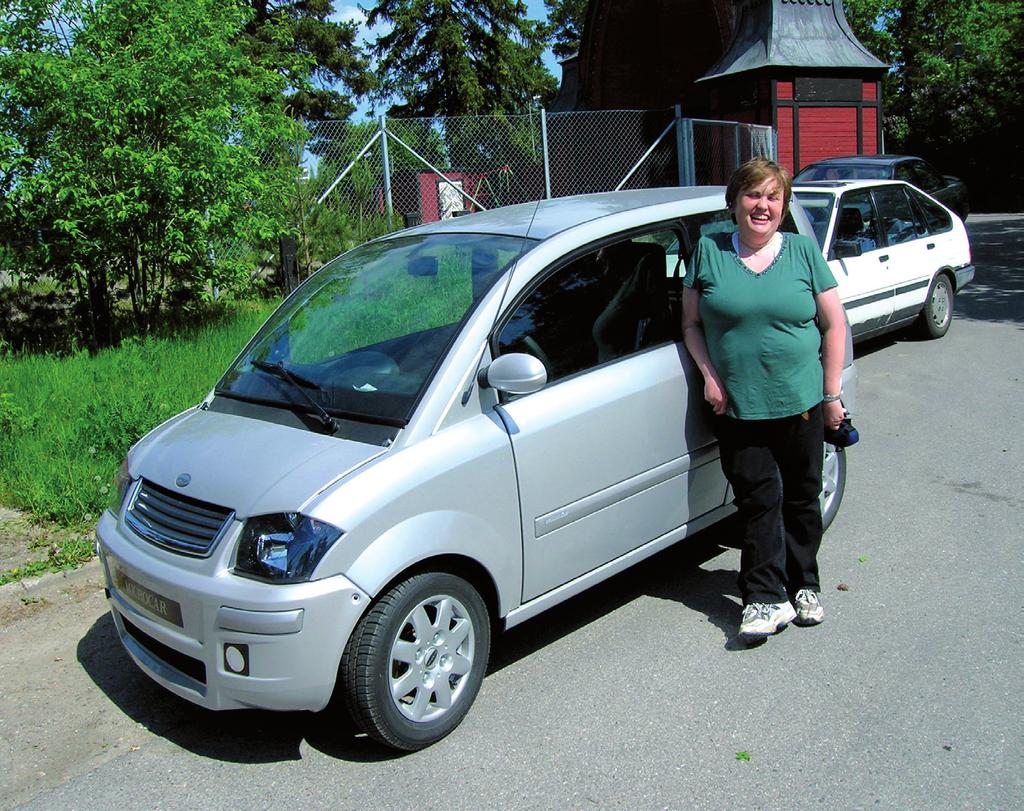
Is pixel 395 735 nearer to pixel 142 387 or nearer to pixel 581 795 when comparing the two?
pixel 581 795

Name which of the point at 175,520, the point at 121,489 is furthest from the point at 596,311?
the point at 121,489

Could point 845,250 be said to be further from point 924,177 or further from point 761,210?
point 924,177

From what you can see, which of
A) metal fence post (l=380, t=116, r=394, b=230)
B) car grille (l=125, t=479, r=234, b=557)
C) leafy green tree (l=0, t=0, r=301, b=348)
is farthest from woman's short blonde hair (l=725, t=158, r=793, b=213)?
metal fence post (l=380, t=116, r=394, b=230)

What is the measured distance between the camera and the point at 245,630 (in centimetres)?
311

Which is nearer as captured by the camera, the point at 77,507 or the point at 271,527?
the point at 271,527

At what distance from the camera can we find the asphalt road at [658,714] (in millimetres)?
3184

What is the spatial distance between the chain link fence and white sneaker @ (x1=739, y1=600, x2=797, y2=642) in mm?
7029

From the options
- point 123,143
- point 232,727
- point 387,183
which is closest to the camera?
point 232,727

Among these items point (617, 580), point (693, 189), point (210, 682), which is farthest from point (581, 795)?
point (693, 189)

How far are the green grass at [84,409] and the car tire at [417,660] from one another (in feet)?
8.88

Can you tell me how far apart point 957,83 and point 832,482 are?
39.9 m

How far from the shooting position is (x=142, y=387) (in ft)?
23.0

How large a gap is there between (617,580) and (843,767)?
177 cm

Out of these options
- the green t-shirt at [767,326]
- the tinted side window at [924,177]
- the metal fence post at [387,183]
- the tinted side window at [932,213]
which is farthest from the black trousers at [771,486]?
the tinted side window at [924,177]
